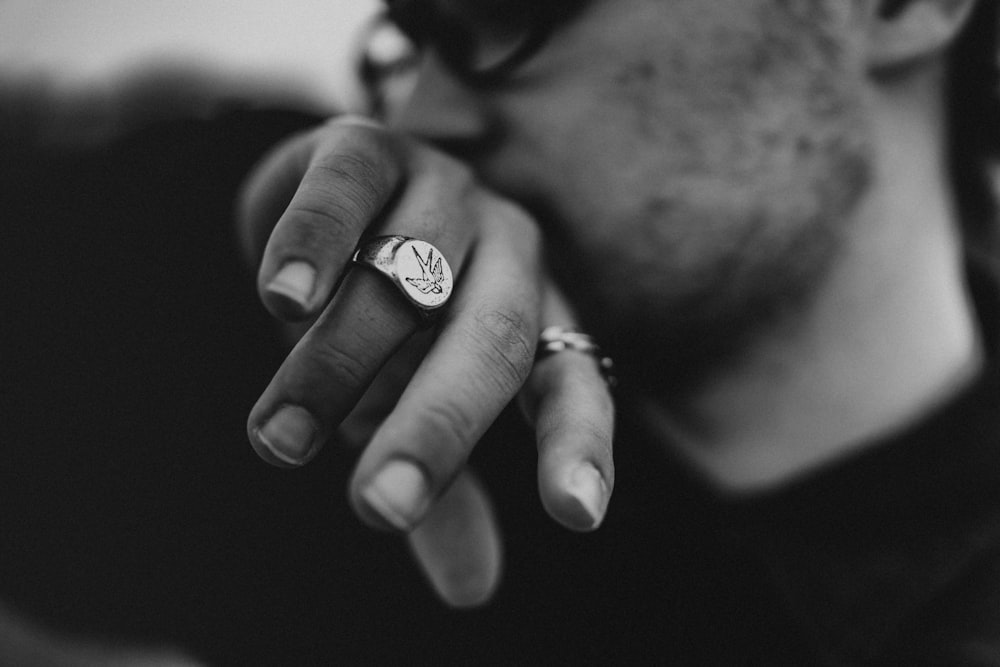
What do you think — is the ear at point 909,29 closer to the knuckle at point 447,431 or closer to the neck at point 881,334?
the neck at point 881,334

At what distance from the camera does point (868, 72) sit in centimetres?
130

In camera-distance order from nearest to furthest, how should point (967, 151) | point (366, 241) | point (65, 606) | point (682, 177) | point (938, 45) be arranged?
point (366, 241), point (682, 177), point (938, 45), point (967, 151), point (65, 606)

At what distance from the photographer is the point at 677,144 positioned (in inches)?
47.4

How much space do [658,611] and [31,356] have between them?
1.87 metres

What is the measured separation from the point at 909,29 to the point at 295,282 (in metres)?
1.29

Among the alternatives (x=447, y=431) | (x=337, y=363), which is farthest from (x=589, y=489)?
(x=337, y=363)

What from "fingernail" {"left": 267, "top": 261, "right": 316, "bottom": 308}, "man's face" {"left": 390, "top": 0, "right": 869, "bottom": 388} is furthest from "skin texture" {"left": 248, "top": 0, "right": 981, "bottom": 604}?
"fingernail" {"left": 267, "top": 261, "right": 316, "bottom": 308}

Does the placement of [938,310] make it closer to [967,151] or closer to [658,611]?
[967,151]

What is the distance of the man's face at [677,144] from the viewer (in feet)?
3.85

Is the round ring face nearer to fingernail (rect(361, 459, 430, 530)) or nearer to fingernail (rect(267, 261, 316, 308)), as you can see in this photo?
fingernail (rect(267, 261, 316, 308))

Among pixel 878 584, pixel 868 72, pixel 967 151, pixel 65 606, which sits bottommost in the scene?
pixel 65 606

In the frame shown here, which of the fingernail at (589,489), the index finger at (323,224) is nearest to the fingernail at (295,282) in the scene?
the index finger at (323,224)

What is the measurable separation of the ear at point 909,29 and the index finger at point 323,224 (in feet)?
3.28

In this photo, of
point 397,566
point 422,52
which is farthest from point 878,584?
point 422,52
